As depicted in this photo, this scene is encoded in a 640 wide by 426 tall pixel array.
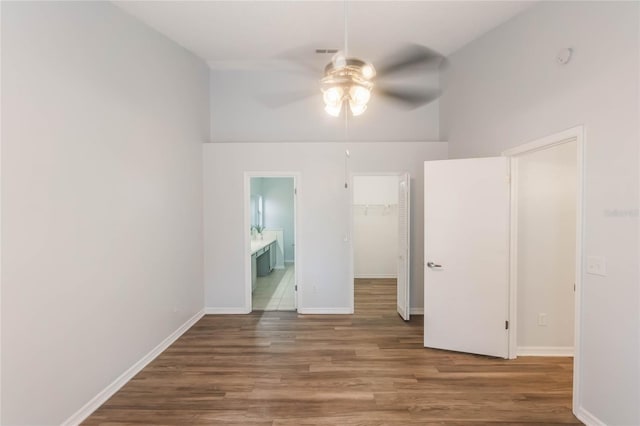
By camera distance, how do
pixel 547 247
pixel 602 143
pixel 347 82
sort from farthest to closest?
1. pixel 547 247
2. pixel 602 143
3. pixel 347 82

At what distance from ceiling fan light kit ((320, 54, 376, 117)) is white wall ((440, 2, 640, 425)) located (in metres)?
1.70

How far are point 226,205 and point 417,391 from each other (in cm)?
337

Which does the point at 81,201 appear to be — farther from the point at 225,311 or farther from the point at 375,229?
the point at 375,229

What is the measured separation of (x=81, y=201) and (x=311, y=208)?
268 centimetres

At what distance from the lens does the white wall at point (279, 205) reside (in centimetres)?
796

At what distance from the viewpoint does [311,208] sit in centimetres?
415

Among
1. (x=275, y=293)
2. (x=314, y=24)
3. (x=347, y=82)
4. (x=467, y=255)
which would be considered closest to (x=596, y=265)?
(x=467, y=255)

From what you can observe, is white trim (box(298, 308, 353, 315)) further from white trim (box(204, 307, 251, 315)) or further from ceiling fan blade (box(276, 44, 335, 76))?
ceiling fan blade (box(276, 44, 335, 76))

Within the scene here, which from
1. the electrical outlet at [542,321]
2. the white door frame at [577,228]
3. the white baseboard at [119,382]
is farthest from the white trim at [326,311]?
the electrical outlet at [542,321]

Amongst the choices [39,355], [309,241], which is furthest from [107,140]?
[309,241]

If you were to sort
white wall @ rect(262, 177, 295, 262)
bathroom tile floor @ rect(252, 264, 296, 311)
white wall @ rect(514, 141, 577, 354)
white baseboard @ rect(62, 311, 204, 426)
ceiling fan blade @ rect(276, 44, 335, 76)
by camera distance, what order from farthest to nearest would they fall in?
white wall @ rect(262, 177, 295, 262) → bathroom tile floor @ rect(252, 264, 296, 311) → ceiling fan blade @ rect(276, 44, 335, 76) → white wall @ rect(514, 141, 577, 354) → white baseboard @ rect(62, 311, 204, 426)

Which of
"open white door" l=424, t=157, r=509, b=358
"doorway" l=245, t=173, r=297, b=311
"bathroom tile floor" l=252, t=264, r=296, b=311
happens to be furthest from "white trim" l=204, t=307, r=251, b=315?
"open white door" l=424, t=157, r=509, b=358

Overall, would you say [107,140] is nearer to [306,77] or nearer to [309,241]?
[309,241]

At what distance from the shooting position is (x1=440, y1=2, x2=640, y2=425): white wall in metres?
1.80
